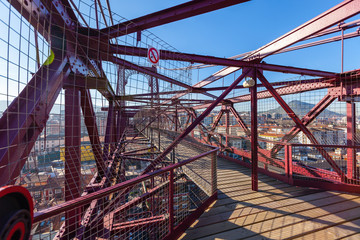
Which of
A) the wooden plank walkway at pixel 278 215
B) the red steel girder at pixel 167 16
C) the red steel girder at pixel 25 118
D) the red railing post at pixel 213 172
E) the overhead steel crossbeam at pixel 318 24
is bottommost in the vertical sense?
the wooden plank walkway at pixel 278 215

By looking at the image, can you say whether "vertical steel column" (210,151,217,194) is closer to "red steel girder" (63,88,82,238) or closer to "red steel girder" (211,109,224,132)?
"red steel girder" (63,88,82,238)

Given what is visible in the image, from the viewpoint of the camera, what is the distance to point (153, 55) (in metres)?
2.99

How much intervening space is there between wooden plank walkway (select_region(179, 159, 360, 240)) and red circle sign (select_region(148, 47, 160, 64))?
3.04m

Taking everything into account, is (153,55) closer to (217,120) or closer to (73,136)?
(73,136)

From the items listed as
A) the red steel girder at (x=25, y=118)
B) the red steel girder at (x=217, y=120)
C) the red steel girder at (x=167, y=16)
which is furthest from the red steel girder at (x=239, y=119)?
the red steel girder at (x=25, y=118)

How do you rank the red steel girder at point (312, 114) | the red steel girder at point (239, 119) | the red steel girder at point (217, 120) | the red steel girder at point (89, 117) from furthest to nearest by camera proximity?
the red steel girder at point (217, 120) < the red steel girder at point (239, 119) < the red steel girder at point (312, 114) < the red steel girder at point (89, 117)

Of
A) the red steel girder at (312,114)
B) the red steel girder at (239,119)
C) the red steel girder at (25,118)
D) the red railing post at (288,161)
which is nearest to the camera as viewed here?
the red steel girder at (25,118)

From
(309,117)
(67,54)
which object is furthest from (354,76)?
(67,54)

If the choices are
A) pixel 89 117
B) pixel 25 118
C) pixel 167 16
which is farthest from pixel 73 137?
pixel 167 16

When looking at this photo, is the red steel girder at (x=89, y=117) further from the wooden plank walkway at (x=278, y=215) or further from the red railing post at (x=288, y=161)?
the red railing post at (x=288, y=161)

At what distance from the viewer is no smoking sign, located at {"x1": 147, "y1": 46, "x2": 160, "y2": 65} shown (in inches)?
114

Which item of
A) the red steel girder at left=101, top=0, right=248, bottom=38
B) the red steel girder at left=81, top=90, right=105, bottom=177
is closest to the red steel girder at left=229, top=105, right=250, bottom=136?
the red steel girder at left=101, top=0, right=248, bottom=38

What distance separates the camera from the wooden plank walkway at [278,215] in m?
2.25

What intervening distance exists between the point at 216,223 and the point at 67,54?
12.0ft
